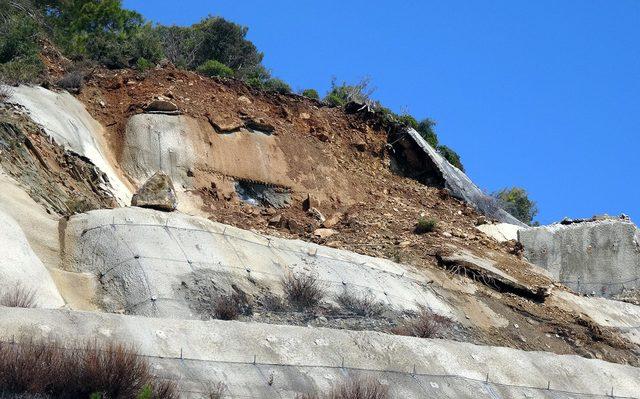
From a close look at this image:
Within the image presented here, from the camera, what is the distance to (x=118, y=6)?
41.8 meters

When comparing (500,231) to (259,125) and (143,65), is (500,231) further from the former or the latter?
(143,65)

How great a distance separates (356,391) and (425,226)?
48.1 ft

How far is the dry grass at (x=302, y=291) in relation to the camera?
2003cm

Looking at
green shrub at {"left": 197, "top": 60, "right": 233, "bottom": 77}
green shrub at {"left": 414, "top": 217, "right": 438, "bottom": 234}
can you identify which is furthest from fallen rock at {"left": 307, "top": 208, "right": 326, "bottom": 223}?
green shrub at {"left": 197, "top": 60, "right": 233, "bottom": 77}

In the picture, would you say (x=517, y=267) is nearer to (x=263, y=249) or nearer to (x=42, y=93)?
(x=263, y=249)

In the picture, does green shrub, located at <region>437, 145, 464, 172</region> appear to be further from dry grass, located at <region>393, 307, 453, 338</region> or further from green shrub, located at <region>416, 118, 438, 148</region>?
dry grass, located at <region>393, 307, 453, 338</region>

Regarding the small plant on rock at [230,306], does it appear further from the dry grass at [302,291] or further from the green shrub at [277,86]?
the green shrub at [277,86]

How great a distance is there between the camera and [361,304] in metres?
21.0

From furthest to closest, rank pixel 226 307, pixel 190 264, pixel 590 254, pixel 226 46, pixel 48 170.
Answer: pixel 226 46, pixel 590 254, pixel 48 170, pixel 190 264, pixel 226 307

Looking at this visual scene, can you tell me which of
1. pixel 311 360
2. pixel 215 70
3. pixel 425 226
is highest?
pixel 215 70

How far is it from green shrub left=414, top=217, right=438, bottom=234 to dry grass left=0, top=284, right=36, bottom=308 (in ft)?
44.3

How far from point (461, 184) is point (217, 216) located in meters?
9.72

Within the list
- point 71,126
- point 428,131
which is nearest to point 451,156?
point 428,131

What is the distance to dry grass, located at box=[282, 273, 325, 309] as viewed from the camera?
20.0 meters
